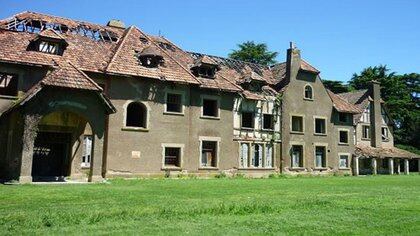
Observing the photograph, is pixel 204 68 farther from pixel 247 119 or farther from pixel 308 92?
pixel 308 92

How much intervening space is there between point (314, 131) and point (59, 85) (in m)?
24.3

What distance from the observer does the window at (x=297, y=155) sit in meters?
36.6

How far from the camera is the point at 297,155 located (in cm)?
3706

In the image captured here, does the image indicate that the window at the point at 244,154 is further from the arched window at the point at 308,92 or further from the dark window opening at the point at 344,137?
the dark window opening at the point at 344,137

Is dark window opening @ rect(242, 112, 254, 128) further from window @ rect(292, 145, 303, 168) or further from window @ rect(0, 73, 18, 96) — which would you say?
window @ rect(0, 73, 18, 96)

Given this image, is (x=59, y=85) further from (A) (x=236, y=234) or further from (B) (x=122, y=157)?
(A) (x=236, y=234)

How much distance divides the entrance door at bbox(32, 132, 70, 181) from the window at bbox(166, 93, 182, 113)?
7417 millimetres

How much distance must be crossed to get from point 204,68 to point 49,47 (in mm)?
11112

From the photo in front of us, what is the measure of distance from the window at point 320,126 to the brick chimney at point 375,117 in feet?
43.3

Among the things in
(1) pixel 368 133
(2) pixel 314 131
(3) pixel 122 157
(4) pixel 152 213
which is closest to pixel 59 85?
(3) pixel 122 157

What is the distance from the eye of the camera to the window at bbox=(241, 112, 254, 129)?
1332 inches

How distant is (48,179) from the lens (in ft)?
74.4

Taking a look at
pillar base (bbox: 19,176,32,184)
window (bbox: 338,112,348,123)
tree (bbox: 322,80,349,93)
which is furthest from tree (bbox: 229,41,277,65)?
pillar base (bbox: 19,176,32,184)

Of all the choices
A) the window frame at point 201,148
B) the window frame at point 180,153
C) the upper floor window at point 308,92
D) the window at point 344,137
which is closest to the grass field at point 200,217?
the window frame at point 180,153
